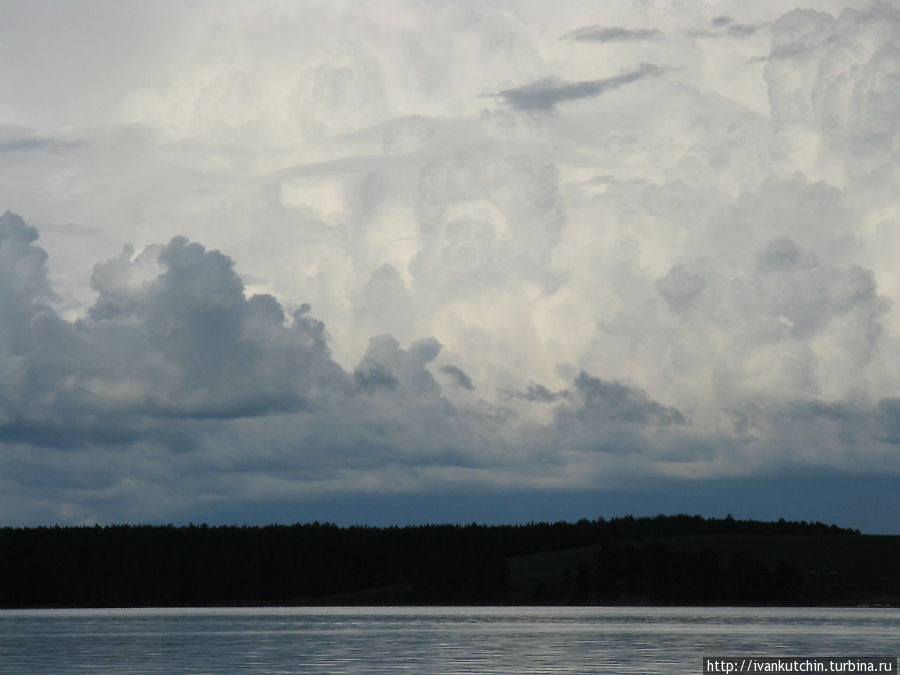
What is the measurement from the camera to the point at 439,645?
341ft

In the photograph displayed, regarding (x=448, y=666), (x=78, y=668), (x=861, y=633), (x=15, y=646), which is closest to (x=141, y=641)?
(x=15, y=646)

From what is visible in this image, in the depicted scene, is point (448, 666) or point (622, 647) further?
point (622, 647)

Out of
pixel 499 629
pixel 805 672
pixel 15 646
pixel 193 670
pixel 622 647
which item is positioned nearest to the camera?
pixel 805 672

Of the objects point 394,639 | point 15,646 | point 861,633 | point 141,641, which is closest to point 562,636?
point 394,639

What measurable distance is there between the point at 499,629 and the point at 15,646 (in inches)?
1853

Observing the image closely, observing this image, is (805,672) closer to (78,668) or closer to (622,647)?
(622,647)

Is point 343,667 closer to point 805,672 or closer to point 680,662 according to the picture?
point 680,662

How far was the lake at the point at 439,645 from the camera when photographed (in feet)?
267

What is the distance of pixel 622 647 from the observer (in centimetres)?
9912

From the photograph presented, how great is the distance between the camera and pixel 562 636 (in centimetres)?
11856

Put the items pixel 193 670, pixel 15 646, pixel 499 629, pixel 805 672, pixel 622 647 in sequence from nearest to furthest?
pixel 805 672
pixel 193 670
pixel 622 647
pixel 15 646
pixel 499 629

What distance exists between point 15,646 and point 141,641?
10477mm

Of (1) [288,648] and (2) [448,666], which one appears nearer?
(2) [448,666]

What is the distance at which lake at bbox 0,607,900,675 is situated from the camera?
81.4 m
